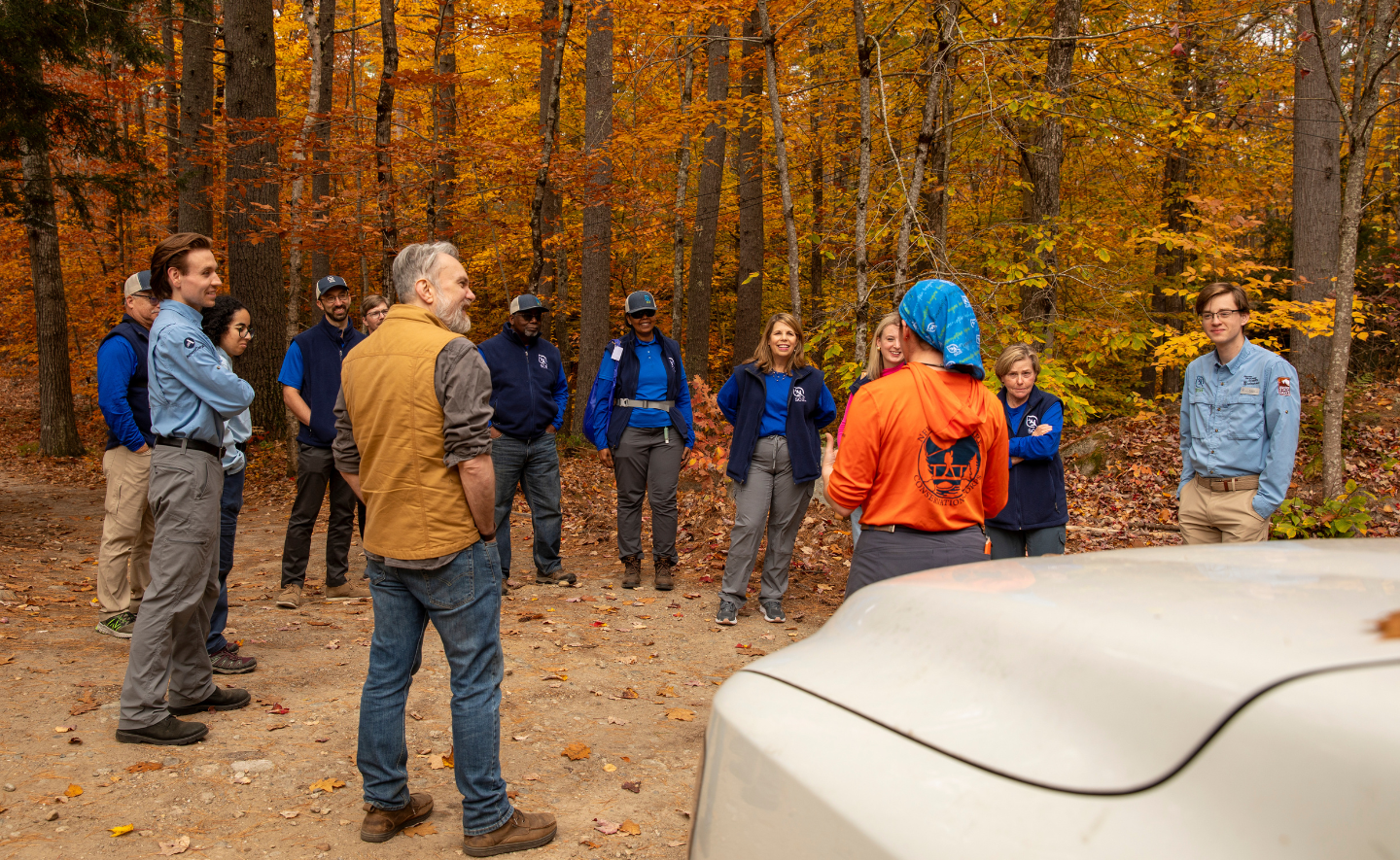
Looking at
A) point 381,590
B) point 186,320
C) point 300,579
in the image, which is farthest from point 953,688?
point 300,579

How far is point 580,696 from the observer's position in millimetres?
4988

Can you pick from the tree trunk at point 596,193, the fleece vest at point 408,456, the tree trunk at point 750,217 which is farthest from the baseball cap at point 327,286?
the tree trunk at point 750,217

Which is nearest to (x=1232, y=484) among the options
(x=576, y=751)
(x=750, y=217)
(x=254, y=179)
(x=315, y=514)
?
(x=576, y=751)

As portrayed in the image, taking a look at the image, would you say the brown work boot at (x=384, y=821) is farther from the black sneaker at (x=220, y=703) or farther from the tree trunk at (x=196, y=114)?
the tree trunk at (x=196, y=114)

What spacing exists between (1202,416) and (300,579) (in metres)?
6.31

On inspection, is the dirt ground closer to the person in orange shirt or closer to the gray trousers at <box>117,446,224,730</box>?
the gray trousers at <box>117,446,224,730</box>

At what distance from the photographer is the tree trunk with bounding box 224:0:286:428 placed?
1226cm

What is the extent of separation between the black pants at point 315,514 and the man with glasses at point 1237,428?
5651 mm

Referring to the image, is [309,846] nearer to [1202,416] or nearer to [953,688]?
[953,688]

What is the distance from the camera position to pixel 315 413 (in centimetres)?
633

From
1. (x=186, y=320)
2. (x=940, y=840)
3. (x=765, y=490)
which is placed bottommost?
(x=765, y=490)

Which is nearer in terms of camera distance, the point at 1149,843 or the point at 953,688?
the point at 1149,843

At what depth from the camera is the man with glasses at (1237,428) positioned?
4453mm

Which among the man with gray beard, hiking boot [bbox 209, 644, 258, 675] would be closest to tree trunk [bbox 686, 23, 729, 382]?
hiking boot [bbox 209, 644, 258, 675]
